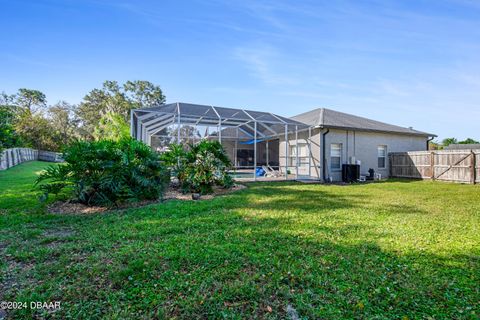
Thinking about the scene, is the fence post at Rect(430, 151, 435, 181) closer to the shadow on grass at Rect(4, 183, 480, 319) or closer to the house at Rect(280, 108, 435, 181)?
the house at Rect(280, 108, 435, 181)

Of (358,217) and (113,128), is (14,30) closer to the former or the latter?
(113,128)

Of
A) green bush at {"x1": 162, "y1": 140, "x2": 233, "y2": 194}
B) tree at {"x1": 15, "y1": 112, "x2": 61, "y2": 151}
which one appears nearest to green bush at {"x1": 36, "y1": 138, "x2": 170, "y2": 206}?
green bush at {"x1": 162, "y1": 140, "x2": 233, "y2": 194}

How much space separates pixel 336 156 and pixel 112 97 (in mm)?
30021

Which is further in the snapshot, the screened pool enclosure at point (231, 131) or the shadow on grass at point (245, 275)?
the screened pool enclosure at point (231, 131)

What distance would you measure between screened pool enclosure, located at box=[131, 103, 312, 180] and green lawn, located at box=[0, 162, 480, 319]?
243 inches

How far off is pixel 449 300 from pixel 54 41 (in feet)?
42.1

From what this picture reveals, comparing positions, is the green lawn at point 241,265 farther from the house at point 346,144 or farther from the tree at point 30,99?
the tree at point 30,99

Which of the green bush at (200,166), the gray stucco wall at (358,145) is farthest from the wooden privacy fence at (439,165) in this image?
the green bush at (200,166)

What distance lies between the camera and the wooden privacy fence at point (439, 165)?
11680 millimetres

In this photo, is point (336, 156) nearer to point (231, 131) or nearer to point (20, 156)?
point (231, 131)

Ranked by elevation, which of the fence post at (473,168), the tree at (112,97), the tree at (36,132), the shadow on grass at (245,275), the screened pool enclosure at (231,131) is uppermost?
the tree at (112,97)

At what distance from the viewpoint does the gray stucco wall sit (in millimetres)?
13141

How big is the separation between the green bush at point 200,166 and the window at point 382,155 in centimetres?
1108

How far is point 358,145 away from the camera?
46.1 feet
